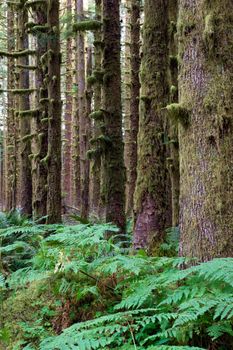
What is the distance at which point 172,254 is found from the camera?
6508mm

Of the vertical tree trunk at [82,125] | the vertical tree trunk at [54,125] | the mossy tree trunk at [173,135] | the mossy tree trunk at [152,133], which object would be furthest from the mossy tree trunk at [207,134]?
the vertical tree trunk at [82,125]

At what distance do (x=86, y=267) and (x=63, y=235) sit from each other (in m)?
0.69

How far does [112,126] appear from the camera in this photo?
920 centimetres

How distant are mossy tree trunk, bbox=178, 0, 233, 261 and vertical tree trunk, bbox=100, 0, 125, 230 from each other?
14.9 feet

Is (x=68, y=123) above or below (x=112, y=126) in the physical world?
above

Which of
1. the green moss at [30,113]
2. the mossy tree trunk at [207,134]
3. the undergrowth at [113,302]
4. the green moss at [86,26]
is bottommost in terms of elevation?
the undergrowth at [113,302]

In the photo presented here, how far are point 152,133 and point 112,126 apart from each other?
1.70 m

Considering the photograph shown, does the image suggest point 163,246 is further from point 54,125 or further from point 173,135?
point 54,125

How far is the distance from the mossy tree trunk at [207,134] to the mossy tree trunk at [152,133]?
2908 millimetres

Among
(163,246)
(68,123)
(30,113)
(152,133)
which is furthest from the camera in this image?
(68,123)

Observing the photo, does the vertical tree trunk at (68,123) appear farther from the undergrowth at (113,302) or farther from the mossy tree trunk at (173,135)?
→ the undergrowth at (113,302)

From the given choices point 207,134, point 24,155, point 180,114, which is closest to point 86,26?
point 24,155

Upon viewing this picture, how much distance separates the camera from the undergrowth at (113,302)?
3230mm

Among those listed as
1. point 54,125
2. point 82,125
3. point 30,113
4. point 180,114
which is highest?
point 30,113
